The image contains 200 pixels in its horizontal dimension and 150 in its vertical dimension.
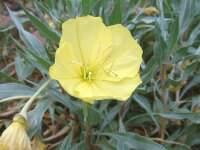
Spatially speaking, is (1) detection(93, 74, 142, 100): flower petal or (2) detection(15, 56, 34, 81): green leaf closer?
(1) detection(93, 74, 142, 100): flower petal

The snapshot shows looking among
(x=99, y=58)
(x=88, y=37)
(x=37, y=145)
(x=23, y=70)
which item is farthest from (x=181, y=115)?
(x=23, y=70)

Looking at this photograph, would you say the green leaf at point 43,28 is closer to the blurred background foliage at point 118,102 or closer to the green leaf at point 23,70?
the blurred background foliage at point 118,102

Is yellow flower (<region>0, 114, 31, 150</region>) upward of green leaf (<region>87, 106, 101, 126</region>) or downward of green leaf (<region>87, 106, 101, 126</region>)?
upward

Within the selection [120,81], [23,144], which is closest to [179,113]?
[120,81]

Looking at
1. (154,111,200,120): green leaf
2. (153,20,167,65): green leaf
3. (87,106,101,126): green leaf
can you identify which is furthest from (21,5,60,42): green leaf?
(154,111,200,120): green leaf

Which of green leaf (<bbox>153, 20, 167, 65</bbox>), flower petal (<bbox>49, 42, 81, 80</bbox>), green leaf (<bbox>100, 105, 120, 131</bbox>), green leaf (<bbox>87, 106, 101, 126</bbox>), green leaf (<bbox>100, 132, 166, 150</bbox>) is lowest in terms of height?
green leaf (<bbox>100, 105, 120, 131</bbox>)

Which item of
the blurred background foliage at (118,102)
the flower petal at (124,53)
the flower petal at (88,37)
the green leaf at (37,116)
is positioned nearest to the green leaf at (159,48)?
the blurred background foliage at (118,102)

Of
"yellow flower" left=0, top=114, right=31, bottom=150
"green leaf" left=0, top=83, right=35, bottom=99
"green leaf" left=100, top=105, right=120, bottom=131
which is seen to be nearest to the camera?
"yellow flower" left=0, top=114, right=31, bottom=150

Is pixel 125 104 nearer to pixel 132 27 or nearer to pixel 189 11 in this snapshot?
pixel 132 27

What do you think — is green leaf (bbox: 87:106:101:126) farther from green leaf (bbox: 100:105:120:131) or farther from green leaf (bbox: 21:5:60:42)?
green leaf (bbox: 21:5:60:42)
